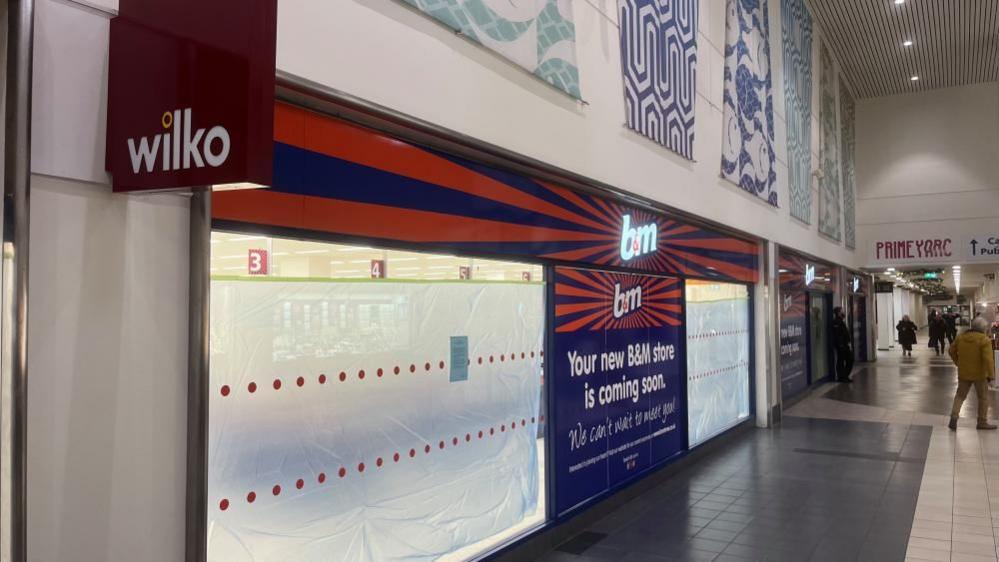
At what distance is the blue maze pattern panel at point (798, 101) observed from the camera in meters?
11.6

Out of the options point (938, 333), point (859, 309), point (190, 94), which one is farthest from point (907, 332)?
point (190, 94)

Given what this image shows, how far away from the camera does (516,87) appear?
14.8 feet

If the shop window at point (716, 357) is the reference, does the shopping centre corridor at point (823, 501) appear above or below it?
below

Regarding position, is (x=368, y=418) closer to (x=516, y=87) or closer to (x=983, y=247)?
(x=516, y=87)

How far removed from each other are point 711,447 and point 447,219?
5273mm

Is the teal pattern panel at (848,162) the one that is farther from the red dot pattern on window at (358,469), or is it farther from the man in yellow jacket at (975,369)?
the red dot pattern on window at (358,469)

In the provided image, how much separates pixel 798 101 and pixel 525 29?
935 centimetres

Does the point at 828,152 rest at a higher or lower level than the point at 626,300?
higher

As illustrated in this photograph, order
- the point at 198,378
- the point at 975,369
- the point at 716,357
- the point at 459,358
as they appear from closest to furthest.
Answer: the point at 198,378 < the point at 459,358 < the point at 716,357 < the point at 975,369

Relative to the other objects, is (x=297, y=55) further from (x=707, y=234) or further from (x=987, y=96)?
(x=987, y=96)

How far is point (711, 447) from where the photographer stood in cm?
798

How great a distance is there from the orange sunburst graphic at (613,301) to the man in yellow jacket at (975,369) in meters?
4.54

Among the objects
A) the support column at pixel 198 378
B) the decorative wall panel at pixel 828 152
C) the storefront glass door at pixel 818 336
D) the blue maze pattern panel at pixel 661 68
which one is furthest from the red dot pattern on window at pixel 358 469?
the decorative wall panel at pixel 828 152

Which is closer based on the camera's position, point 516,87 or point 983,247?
point 516,87
